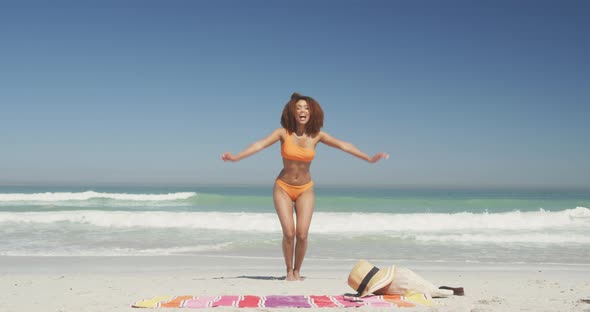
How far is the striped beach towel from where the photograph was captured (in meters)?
5.14

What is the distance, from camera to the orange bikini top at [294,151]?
264 inches

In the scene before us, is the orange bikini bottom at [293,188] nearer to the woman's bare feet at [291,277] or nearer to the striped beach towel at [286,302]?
the woman's bare feet at [291,277]

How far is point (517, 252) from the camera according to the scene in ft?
38.2

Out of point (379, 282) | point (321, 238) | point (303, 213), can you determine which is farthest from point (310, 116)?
point (321, 238)

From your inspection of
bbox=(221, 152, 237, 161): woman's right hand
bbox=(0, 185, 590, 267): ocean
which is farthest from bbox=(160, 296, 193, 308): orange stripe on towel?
bbox=(0, 185, 590, 267): ocean

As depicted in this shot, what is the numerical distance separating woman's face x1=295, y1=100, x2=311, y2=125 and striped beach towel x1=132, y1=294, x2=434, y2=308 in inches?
86.6

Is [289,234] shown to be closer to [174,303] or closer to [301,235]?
[301,235]

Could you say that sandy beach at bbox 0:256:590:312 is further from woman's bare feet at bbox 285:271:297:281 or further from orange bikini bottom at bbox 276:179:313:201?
orange bikini bottom at bbox 276:179:313:201

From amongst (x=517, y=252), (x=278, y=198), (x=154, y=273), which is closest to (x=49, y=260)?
(x=154, y=273)

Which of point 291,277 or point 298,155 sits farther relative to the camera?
point 291,277

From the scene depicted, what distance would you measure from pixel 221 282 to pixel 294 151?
6.66 feet

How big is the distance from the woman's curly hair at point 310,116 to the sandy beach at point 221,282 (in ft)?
6.39

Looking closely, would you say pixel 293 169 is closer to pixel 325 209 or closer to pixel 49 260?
pixel 49 260

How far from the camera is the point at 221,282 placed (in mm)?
7160
